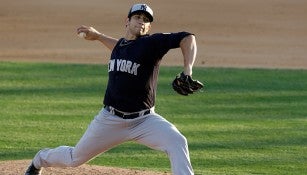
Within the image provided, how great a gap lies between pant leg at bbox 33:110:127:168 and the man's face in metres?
0.68

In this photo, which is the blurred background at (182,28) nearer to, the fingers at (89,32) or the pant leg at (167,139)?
the fingers at (89,32)

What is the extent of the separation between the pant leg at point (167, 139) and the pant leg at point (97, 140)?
0.48 ft

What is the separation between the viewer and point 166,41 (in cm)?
726

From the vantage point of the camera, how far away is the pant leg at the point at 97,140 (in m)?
7.52

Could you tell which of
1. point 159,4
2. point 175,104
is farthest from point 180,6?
point 175,104

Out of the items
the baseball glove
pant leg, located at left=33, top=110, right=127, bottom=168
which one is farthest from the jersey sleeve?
pant leg, located at left=33, top=110, right=127, bottom=168

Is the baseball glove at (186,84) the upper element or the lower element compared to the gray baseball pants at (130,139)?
upper

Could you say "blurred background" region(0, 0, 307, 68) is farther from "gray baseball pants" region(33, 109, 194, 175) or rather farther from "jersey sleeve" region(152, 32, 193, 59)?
"jersey sleeve" region(152, 32, 193, 59)

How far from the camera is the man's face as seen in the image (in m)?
7.47

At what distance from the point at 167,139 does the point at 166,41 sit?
74 cm

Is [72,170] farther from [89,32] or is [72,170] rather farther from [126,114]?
[126,114]

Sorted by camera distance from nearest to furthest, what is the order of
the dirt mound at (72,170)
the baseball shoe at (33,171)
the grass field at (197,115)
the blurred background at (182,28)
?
1. the baseball shoe at (33,171)
2. the dirt mound at (72,170)
3. the grass field at (197,115)
4. the blurred background at (182,28)

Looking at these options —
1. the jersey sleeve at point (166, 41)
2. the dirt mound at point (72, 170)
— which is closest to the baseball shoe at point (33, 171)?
the dirt mound at point (72, 170)

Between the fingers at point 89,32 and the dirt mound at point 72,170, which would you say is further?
the dirt mound at point 72,170
